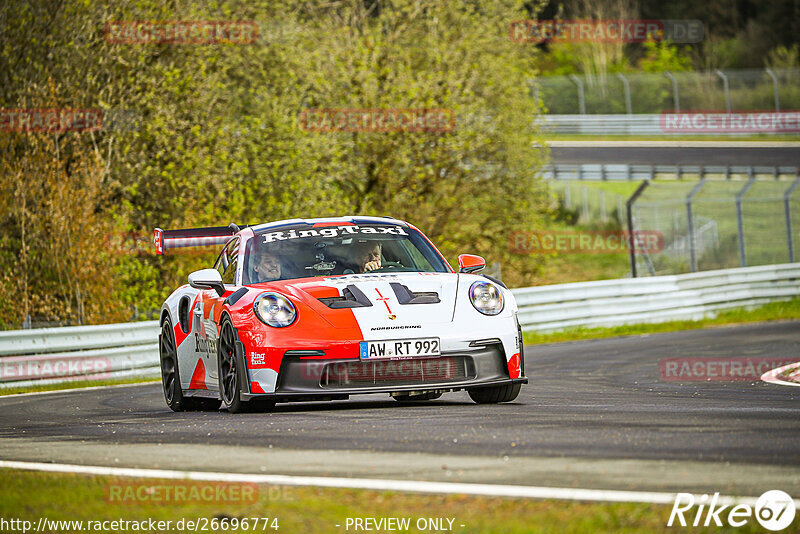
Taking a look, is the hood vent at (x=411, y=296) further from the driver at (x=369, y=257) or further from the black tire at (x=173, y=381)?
the black tire at (x=173, y=381)

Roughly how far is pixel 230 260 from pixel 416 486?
5.63 metres

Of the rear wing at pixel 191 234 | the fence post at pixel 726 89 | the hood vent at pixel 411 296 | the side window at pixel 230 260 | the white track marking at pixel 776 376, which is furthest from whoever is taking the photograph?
the fence post at pixel 726 89

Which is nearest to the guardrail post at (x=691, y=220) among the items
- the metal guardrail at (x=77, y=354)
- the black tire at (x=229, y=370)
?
the metal guardrail at (x=77, y=354)

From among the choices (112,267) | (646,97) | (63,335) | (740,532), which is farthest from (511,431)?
(646,97)

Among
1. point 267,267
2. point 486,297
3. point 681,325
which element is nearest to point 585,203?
point 681,325

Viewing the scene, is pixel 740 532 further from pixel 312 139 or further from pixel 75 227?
pixel 312 139

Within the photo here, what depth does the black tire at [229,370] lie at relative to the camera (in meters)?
9.12

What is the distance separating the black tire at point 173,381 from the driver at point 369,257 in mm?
1699

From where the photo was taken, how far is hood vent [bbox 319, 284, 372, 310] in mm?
8914

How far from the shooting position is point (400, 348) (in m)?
8.76

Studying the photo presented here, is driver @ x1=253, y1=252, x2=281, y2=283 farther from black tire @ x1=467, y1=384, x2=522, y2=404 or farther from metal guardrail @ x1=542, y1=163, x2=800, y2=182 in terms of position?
metal guardrail @ x1=542, y1=163, x2=800, y2=182

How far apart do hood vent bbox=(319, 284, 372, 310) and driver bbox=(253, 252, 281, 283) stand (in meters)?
0.90

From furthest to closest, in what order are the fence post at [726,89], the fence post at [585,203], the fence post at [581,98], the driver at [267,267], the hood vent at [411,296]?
the fence post at [581,98], the fence post at [726,89], the fence post at [585,203], the driver at [267,267], the hood vent at [411,296]

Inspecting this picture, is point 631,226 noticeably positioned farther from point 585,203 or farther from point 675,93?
point 675,93
